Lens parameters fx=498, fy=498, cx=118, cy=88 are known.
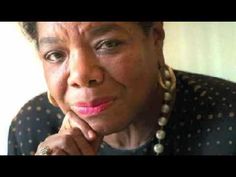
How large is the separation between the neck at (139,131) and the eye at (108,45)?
0.20 m

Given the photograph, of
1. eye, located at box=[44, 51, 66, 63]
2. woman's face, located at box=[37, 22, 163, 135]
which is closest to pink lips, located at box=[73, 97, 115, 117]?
woman's face, located at box=[37, 22, 163, 135]

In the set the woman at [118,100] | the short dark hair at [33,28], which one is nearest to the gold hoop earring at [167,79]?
the woman at [118,100]

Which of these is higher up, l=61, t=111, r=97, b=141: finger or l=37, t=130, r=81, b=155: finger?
l=61, t=111, r=97, b=141: finger

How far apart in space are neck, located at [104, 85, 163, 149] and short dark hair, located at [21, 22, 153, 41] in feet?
0.61

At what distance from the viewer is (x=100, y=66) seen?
102 cm

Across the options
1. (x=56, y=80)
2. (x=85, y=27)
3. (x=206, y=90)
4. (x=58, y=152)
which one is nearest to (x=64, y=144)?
(x=58, y=152)

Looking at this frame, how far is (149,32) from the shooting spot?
3.51 ft

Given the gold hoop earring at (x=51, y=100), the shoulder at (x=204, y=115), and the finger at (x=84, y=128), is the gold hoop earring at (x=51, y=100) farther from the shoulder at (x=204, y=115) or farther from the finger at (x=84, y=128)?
the shoulder at (x=204, y=115)

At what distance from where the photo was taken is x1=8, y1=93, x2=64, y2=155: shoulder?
121cm

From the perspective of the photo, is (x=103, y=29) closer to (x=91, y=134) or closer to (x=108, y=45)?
(x=108, y=45)

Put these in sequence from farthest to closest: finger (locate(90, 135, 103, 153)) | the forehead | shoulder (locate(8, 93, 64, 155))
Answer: shoulder (locate(8, 93, 64, 155))
finger (locate(90, 135, 103, 153))
the forehead

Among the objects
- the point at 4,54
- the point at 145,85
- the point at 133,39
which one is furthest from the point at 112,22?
the point at 4,54

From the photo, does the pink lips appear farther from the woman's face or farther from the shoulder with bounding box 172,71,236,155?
the shoulder with bounding box 172,71,236,155
